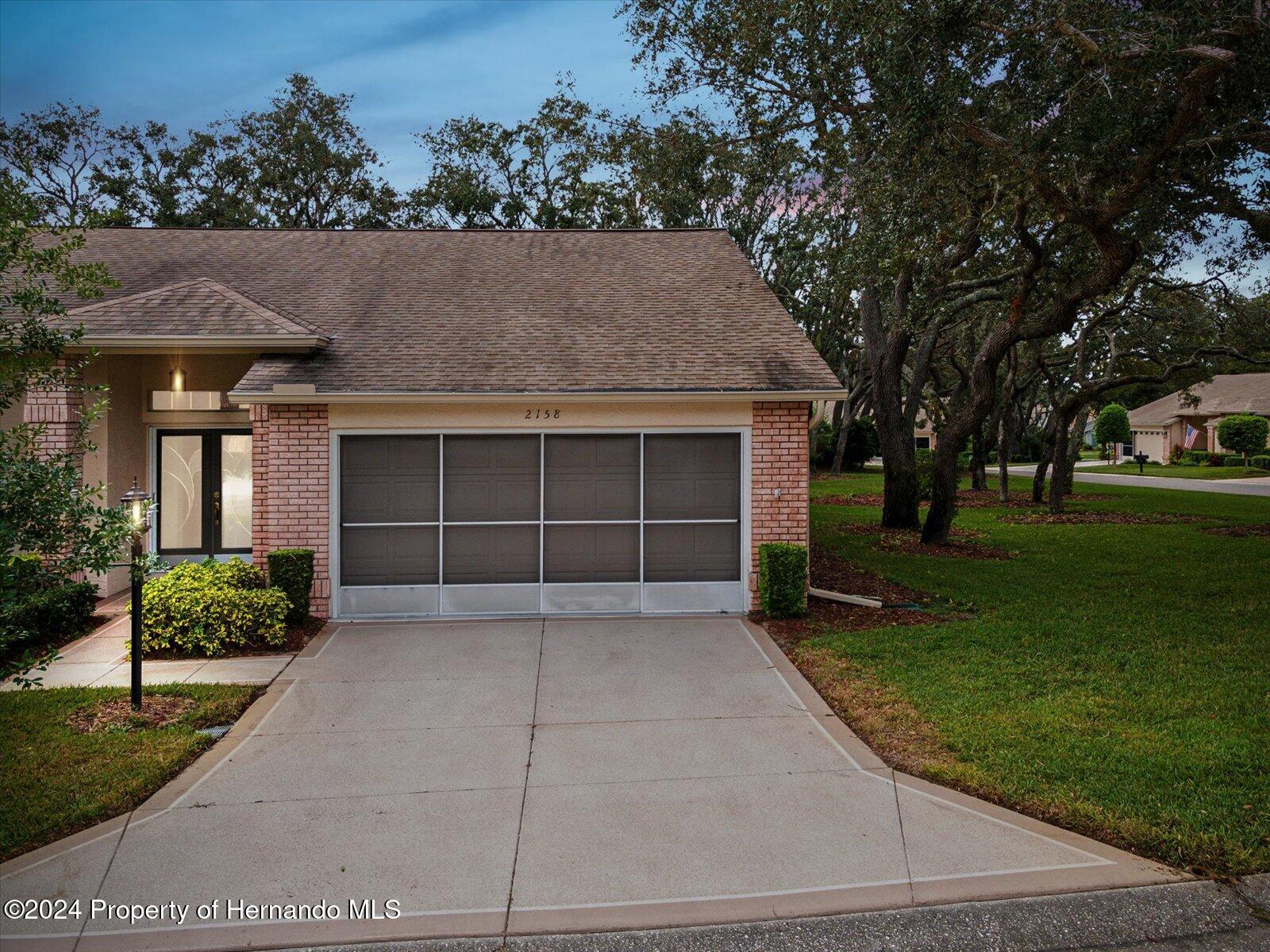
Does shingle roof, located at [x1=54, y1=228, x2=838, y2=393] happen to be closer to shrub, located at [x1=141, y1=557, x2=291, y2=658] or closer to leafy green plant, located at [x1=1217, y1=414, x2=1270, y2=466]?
shrub, located at [x1=141, y1=557, x2=291, y2=658]

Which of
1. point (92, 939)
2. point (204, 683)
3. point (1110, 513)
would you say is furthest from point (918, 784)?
point (1110, 513)

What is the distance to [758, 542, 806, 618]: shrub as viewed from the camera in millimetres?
9914

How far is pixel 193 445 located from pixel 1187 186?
16.0m

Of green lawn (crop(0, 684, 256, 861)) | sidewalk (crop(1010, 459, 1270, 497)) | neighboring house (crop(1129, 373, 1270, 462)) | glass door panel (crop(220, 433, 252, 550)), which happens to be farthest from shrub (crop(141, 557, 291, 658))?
neighboring house (crop(1129, 373, 1270, 462))

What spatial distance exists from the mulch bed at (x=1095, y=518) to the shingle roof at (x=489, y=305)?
12.2m

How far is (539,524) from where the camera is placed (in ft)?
33.8

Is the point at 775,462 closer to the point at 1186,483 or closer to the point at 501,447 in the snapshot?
the point at 501,447

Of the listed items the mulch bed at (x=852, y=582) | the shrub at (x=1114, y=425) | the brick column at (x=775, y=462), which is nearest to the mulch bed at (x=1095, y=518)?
the mulch bed at (x=852, y=582)

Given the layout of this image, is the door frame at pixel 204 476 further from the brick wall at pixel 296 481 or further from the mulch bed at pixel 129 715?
the mulch bed at pixel 129 715

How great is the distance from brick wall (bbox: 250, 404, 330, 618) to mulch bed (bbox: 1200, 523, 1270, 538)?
18.8 m

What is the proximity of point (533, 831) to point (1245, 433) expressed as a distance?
51.3m

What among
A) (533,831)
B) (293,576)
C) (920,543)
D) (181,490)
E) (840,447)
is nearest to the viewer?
(533,831)

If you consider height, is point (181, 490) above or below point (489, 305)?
below

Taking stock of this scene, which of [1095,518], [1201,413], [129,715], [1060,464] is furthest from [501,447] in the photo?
[1201,413]
